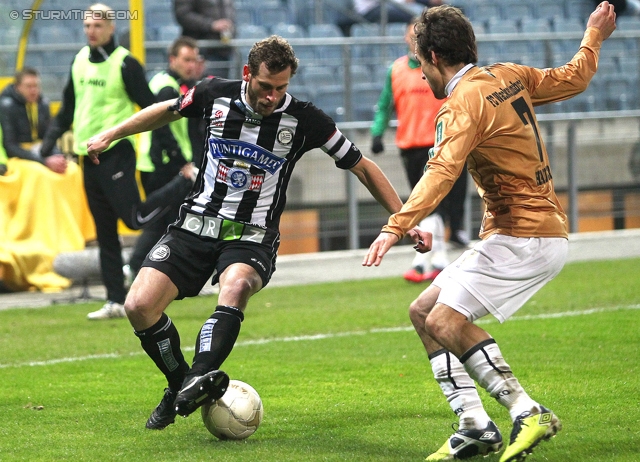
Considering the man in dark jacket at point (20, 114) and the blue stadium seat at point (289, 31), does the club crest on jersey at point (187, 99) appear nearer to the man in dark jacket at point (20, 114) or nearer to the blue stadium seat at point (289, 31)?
the man in dark jacket at point (20, 114)

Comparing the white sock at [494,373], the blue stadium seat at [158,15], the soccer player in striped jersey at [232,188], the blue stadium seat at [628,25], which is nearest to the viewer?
the white sock at [494,373]

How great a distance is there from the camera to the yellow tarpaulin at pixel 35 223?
1168 cm

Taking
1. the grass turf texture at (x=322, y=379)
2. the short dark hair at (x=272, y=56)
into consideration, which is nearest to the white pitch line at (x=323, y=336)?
the grass turf texture at (x=322, y=379)

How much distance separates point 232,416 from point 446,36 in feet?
6.73

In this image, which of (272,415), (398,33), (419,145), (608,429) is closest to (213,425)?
(272,415)

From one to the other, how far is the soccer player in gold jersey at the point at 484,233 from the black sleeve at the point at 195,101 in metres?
1.31

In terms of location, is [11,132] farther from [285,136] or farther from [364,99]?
[285,136]

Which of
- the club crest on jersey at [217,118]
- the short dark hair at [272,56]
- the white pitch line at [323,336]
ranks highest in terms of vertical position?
the short dark hair at [272,56]

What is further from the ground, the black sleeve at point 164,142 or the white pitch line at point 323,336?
the black sleeve at point 164,142

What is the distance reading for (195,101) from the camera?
222 inches

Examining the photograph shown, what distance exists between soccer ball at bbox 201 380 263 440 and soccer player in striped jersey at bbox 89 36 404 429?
0.22 meters

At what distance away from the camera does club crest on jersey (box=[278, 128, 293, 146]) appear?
5.52 meters

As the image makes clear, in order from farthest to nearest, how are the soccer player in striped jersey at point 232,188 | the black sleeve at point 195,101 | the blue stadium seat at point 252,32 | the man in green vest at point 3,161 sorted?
the blue stadium seat at point 252,32 < the man in green vest at point 3,161 < the black sleeve at point 195,101 < the soccer player in striped jersey at point 232,188

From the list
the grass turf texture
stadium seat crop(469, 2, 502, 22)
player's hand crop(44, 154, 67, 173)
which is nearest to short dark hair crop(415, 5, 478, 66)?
the grass turf texture
